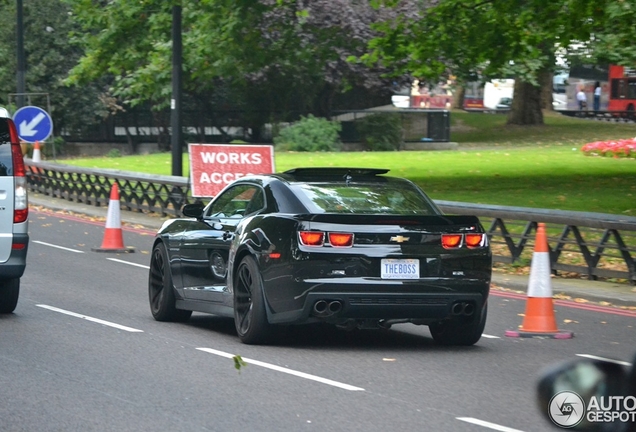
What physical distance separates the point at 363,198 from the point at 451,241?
887mm

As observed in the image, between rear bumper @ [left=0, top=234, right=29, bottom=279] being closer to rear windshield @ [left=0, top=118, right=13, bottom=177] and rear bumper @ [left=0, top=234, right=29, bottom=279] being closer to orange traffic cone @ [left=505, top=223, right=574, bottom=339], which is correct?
rear windshield @ [left=0, top=118, right=13, bottom=177]

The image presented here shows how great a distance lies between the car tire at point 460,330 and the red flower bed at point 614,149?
2836cm

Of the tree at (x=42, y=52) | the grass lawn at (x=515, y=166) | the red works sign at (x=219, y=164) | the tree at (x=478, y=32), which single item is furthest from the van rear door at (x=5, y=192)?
the tree at (x=42, y=52)

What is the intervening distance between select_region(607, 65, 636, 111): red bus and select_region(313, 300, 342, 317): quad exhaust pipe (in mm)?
60943

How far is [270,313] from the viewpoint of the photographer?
388 inches

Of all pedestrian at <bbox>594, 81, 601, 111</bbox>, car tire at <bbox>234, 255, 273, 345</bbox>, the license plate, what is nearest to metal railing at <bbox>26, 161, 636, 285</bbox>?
the license plate

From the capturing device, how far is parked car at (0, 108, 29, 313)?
11.6 m

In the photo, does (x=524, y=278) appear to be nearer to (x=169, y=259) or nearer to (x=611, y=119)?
(x=169, y=259)

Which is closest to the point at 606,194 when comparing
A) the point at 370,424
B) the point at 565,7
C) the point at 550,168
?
the point at 565,7

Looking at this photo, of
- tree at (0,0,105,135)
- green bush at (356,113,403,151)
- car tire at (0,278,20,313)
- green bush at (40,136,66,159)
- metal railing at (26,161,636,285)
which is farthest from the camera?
tree at (0,0,105,135)

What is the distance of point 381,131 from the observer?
2044 inches

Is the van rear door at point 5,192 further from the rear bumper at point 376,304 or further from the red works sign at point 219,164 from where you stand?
the red works sign at point 219,164

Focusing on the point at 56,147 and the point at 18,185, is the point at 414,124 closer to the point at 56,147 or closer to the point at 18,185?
the point at 56,147

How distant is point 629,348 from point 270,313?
3.06 meters
